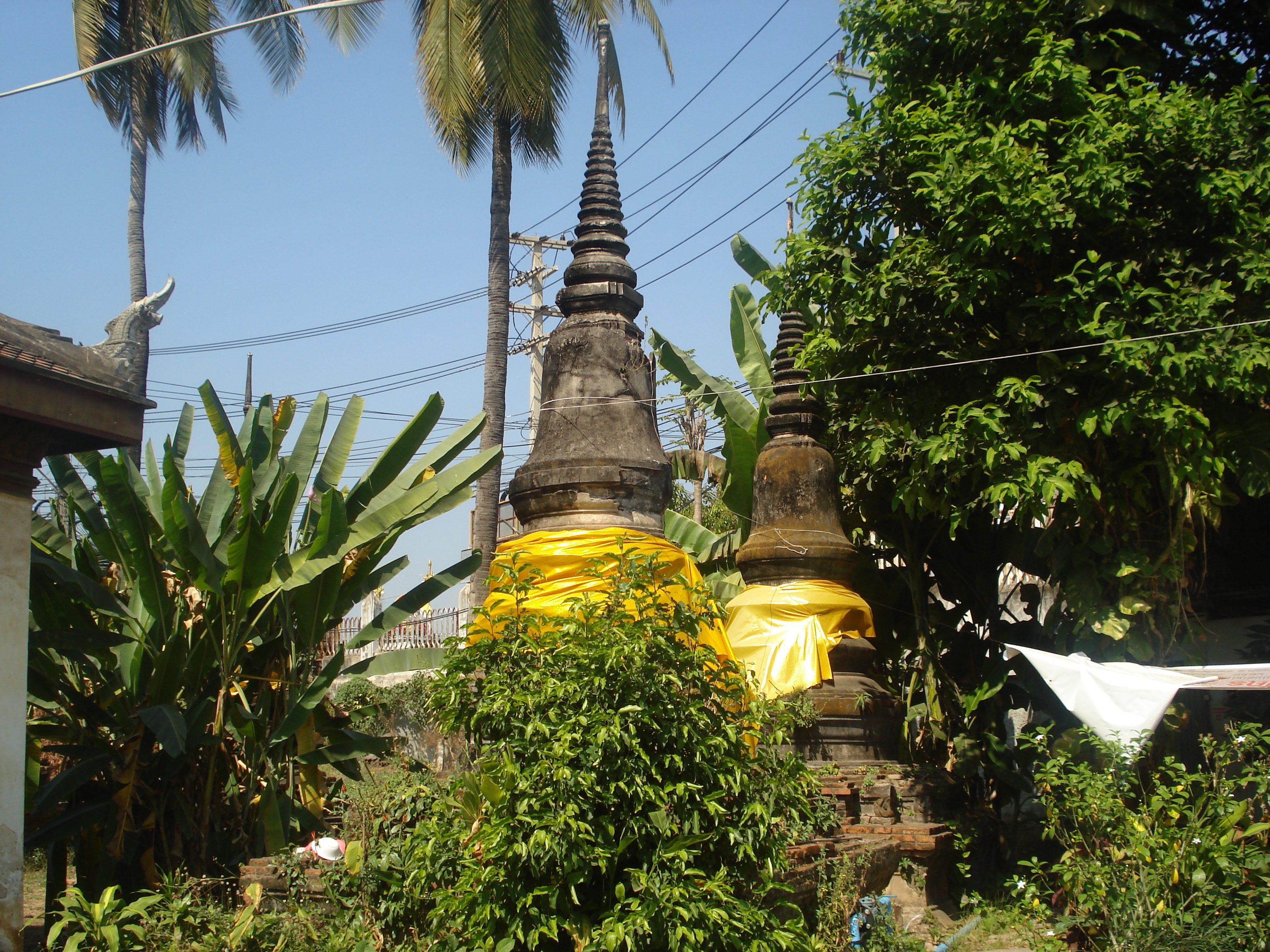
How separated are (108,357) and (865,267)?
5.23 m

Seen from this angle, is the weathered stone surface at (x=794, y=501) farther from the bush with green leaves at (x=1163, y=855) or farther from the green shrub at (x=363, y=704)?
the green shrub at (x=363, y=704)

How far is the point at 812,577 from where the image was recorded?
809cm

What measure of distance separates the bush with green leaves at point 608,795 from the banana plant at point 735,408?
15.6 feet

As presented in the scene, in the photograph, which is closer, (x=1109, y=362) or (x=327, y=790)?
(x=1109, y=362)

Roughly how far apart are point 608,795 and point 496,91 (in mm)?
10125

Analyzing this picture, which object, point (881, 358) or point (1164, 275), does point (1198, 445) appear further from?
point (881, 358)

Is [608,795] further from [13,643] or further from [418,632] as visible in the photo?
[418,632]

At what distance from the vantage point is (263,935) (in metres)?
Result: 4.81

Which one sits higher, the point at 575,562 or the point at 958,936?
the point at 575,562

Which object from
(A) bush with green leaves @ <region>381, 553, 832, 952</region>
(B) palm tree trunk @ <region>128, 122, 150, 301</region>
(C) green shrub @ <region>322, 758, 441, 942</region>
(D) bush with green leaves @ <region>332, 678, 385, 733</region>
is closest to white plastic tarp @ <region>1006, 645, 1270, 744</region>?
(A) bush with green leaves @ <region>381, 553, 832, 952</region>

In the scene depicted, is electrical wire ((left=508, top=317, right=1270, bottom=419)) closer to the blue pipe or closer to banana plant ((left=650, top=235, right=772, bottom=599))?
banana plant ((left=650, top=235, right=772, bottom=599))

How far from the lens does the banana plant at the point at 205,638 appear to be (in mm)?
6285

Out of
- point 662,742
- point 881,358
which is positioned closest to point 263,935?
point 662,742

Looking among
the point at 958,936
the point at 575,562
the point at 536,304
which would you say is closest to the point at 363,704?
the point at 575,562
